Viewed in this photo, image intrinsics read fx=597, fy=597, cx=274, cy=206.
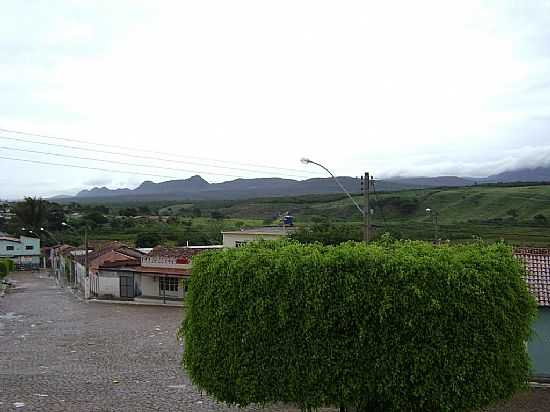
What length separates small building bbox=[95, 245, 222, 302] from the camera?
126ft

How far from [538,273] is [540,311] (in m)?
→ 1.26

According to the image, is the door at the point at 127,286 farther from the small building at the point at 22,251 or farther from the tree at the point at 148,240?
the small building at the point at 22,251

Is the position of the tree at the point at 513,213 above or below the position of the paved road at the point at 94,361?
above

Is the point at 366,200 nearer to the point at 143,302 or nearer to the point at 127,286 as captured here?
the point at 143,302

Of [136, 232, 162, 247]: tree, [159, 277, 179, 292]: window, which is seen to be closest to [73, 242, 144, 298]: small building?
[159, 277, 179, 292]: window

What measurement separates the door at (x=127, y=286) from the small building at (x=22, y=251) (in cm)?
4473

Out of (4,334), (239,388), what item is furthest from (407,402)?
(4,334)

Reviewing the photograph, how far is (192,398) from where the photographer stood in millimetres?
15328

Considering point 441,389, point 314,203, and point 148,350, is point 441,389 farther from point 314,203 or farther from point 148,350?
point 314,203

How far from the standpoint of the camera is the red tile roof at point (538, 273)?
17.9m

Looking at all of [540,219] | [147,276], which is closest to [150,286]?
[147,276]

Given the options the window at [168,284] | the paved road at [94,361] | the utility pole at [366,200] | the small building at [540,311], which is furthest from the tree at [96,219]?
the small building at [540,311]

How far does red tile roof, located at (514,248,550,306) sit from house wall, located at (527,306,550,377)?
37 centimetres

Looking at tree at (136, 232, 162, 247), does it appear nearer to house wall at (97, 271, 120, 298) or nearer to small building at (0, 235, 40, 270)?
small building at (0, 235, 40, 270)
